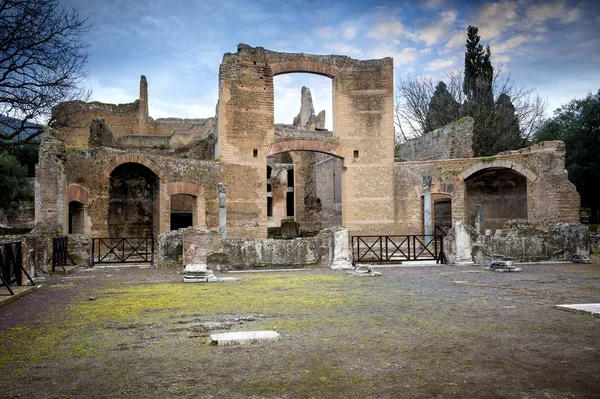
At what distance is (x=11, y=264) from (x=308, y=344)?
6274 mm

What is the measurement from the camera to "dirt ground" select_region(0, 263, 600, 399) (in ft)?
10.7

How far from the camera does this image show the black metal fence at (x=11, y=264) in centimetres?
765

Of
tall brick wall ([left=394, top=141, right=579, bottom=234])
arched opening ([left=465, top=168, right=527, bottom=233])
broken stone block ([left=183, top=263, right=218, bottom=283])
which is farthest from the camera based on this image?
arched opening ([left=465, top=168, right=527, bottom=233])

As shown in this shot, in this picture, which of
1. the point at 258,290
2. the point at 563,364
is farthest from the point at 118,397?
the point at 258,290

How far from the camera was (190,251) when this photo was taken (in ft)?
35.3

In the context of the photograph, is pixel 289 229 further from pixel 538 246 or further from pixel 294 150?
pixel 538 246

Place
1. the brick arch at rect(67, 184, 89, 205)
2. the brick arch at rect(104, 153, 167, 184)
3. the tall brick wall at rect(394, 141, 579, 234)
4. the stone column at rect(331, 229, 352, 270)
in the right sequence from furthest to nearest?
the tall brick wall at rect(394, 141, 579, 234) → the brick arch at rect(104, 153, 167, 184) → the brick arch at rect(67, 184, 89, 205) → the stone column at rect(331, 229, 352, 270)

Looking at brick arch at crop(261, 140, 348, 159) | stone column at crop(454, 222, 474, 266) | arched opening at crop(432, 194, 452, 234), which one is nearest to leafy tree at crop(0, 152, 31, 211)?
brick arch at crop(261, 140, 348, 159)

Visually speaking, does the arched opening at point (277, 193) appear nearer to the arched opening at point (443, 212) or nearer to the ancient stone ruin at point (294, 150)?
the ancient stone ruin at point (294, 150)

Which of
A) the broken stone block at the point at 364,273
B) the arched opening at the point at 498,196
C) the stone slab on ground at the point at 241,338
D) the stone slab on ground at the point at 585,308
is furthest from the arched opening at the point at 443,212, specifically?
the stone slab on ground at the point at 241,338

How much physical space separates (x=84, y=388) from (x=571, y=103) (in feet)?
127

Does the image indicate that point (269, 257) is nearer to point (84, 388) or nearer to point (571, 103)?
point (84, 388)

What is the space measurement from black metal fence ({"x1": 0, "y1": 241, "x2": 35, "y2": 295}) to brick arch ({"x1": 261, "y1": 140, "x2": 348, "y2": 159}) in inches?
522

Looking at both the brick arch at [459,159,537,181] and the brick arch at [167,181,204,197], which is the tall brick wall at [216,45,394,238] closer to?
the brick arch at [167,181,204,197]
